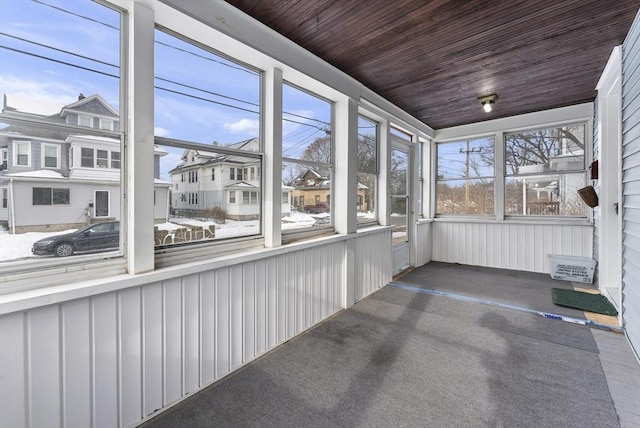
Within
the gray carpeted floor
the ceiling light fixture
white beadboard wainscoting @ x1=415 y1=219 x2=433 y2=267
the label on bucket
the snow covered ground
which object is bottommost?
the gray carpeted floor

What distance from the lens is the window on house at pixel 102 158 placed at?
5.06 feet

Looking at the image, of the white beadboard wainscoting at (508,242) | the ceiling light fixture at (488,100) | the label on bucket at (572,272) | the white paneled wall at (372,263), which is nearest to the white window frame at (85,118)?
the white paneled wall at (372,263)

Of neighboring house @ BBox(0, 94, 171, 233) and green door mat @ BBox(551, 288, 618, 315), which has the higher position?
neighboring house @ BBox(0, 94, 171, 233)

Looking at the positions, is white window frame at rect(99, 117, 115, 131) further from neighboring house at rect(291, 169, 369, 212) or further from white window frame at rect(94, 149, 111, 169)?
neighboring house at rect(291, 169, 369, 212)

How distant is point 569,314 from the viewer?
9.94ft

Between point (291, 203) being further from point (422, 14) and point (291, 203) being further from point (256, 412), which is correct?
point (422, 14)

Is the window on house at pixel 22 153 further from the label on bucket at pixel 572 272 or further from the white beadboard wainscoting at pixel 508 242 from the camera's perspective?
the label on bucket at pixel 572 272

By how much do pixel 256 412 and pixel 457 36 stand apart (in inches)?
126

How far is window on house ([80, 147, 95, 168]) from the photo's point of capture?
150cm

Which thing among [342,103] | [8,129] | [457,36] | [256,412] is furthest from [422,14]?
[256,412]

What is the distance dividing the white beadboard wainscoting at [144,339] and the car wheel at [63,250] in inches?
10.1

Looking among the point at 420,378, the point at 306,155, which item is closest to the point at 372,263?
the point at 306,155

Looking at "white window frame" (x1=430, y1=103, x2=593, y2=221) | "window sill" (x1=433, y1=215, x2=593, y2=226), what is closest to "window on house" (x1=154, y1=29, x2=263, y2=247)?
"white window frame" (x1=430, y1=103, x2=593, y2=221)

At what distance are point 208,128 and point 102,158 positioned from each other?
70 centimetres
